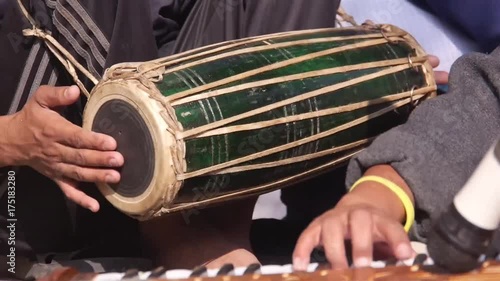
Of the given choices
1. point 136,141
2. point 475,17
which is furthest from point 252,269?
point 475,17

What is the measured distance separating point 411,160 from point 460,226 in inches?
12.3

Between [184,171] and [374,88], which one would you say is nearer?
[184,171]

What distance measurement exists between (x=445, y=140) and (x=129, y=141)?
414 millimetres

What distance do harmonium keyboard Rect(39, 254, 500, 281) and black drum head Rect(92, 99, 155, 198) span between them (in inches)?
7.2

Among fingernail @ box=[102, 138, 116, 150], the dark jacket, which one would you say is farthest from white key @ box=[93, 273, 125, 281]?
the dark jacket

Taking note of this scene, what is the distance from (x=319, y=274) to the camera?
809 mm

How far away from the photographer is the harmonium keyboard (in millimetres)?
Result: 775

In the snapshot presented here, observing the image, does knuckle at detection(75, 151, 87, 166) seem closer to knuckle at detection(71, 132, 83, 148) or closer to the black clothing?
A: knuckle at detection(71, 132, 83, 148)

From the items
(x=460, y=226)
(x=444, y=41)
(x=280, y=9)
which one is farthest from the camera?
(x=444, y=41)

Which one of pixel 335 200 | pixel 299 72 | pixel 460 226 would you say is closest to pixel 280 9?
pixel 299 72

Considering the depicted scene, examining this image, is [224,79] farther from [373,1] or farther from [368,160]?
[373,1]

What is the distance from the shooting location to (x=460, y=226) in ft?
2.35

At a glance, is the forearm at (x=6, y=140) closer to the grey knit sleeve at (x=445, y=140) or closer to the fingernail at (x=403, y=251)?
the grey knit sleeve at (x=445, y=140)

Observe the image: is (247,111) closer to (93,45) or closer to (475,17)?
(93,45)
